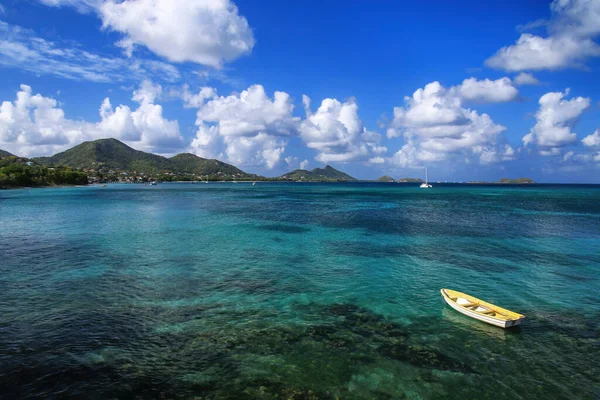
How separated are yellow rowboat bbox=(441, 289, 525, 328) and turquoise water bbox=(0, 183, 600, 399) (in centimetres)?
47

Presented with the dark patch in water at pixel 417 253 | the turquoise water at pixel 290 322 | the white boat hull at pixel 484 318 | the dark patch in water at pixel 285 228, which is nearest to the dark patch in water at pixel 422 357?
the turquoise water at pixel 290 322

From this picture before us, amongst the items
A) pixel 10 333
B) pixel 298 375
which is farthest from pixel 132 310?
pixel 298 375

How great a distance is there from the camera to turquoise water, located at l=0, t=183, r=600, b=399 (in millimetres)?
14156

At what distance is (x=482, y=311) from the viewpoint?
20.8 meters

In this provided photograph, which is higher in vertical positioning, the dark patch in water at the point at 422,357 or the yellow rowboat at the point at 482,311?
the yellow rowboat at the point at 482,311

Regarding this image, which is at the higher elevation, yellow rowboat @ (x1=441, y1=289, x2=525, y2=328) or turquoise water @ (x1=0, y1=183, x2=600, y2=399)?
yellow rowboat @ (x1=441, y1=289, x2=525, y2=328)

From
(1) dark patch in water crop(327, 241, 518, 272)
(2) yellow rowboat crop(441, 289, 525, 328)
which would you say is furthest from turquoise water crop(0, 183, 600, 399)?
(2) yellow rowboat crop(441, 289, 525, 328)

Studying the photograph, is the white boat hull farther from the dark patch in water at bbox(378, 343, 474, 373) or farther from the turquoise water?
the dark patch in water at bbox(378, 343, 474, 373)

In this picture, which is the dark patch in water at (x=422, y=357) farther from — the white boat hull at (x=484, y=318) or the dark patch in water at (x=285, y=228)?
the dark patch in water at (x=285, y=228)

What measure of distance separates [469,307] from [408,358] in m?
8.09

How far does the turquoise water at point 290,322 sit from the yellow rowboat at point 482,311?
475 millimetres

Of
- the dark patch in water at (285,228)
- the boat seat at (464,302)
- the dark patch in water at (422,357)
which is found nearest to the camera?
the dark patch in water at (422,357)

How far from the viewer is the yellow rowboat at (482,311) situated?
63.6 feet

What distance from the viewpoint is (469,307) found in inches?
851
